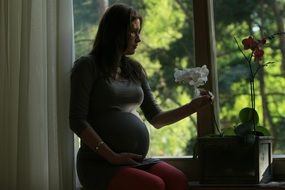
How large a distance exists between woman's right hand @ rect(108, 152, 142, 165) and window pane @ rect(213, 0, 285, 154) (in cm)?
51

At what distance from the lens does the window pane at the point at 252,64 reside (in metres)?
2.23

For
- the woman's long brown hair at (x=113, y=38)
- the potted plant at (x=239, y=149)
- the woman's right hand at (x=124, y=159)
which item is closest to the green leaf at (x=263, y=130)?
the potted plant at (x=239, y=149)

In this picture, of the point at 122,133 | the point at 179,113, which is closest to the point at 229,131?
the point at 179,113

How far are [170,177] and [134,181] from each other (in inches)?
7.3

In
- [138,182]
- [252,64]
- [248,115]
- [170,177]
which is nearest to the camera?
[138,182]

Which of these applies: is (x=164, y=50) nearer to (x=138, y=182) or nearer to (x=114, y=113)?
(x=114, y=113)

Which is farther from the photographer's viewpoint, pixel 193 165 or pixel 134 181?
pixel 193 165

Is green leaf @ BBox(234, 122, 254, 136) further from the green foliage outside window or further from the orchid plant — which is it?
the green foliage outside window

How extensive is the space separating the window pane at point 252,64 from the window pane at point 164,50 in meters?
0.14

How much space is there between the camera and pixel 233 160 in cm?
204

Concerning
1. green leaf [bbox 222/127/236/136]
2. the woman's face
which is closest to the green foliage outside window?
green leaf [bbox 222/127/236/136]

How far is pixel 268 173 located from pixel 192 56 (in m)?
0.60

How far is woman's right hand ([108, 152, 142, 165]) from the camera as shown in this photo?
75.4 inches

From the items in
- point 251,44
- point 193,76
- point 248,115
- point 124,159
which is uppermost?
point 251,44
